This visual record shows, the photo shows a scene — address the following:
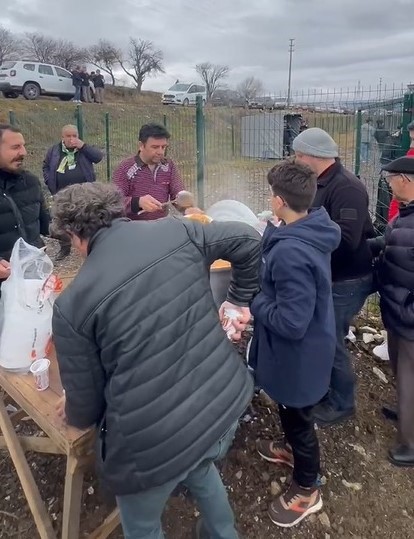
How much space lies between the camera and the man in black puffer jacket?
1.28 metres

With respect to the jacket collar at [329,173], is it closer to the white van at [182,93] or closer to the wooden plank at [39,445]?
the wooden plank at [39,445]

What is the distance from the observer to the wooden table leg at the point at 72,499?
1653 mm

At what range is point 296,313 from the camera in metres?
1.68

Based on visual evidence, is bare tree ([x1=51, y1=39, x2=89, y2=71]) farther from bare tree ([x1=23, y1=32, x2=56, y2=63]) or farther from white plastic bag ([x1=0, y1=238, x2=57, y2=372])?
white plastic bag ([x1=0, y1=238, x2=57, y2=372])

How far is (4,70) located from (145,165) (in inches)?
719

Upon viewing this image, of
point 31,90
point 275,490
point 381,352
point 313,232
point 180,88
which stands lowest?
point 275,490

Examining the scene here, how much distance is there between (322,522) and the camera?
2.09 metres

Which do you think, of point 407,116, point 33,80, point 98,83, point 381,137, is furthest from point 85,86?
point 407,116

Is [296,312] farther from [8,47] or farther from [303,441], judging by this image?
[8,47]

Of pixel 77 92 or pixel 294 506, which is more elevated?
pixel 77 92

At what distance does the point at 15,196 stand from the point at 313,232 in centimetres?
181

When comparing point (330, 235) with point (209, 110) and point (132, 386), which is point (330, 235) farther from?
point (209, 110)

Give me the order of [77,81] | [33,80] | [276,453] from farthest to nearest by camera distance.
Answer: [77,81] < [33,80] < [276,453]

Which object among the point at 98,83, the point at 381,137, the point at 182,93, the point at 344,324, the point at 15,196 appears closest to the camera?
the point at 344,324
